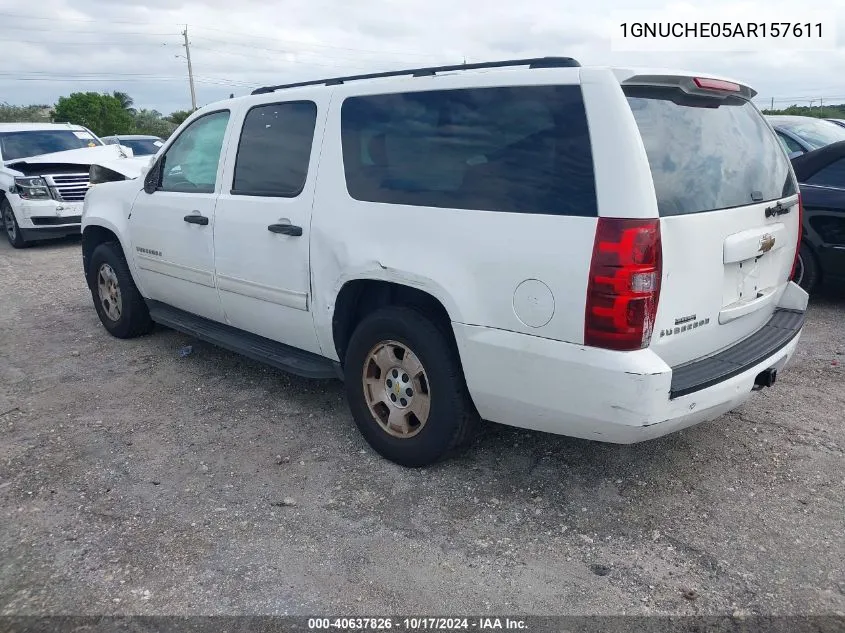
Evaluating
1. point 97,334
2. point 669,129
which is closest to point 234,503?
point 669,129

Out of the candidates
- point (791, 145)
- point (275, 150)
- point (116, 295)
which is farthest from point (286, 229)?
point (791, 145)

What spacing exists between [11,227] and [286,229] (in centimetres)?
941

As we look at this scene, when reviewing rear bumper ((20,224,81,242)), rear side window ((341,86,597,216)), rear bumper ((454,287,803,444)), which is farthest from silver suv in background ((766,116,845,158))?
rear bumper ((20,224,81,242))

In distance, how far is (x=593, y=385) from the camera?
2.73m

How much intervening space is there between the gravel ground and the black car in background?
163cm

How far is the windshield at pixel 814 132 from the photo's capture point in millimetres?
7984

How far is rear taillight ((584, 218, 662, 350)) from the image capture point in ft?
8.56

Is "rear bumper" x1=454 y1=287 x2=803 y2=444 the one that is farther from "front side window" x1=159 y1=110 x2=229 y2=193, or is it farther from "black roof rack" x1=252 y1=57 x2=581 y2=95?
"front side window" x1=159 y1=110 x2=229 y2=193

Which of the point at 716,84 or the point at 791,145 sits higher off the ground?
the point at 716,84

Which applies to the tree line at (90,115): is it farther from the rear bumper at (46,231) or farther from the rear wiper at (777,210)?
the rear wiper at (777,210)

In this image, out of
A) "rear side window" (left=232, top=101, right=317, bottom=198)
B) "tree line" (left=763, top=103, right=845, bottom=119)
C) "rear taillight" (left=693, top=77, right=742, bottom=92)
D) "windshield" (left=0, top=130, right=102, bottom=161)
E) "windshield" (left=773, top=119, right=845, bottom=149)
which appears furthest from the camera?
"tree line" (left=763, top=103, right=845, bottom=119)

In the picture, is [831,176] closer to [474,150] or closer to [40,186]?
[474,150]

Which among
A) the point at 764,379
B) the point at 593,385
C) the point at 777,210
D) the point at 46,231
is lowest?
the point at 46,231

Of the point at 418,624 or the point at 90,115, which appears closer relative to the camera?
the point at 418,624
